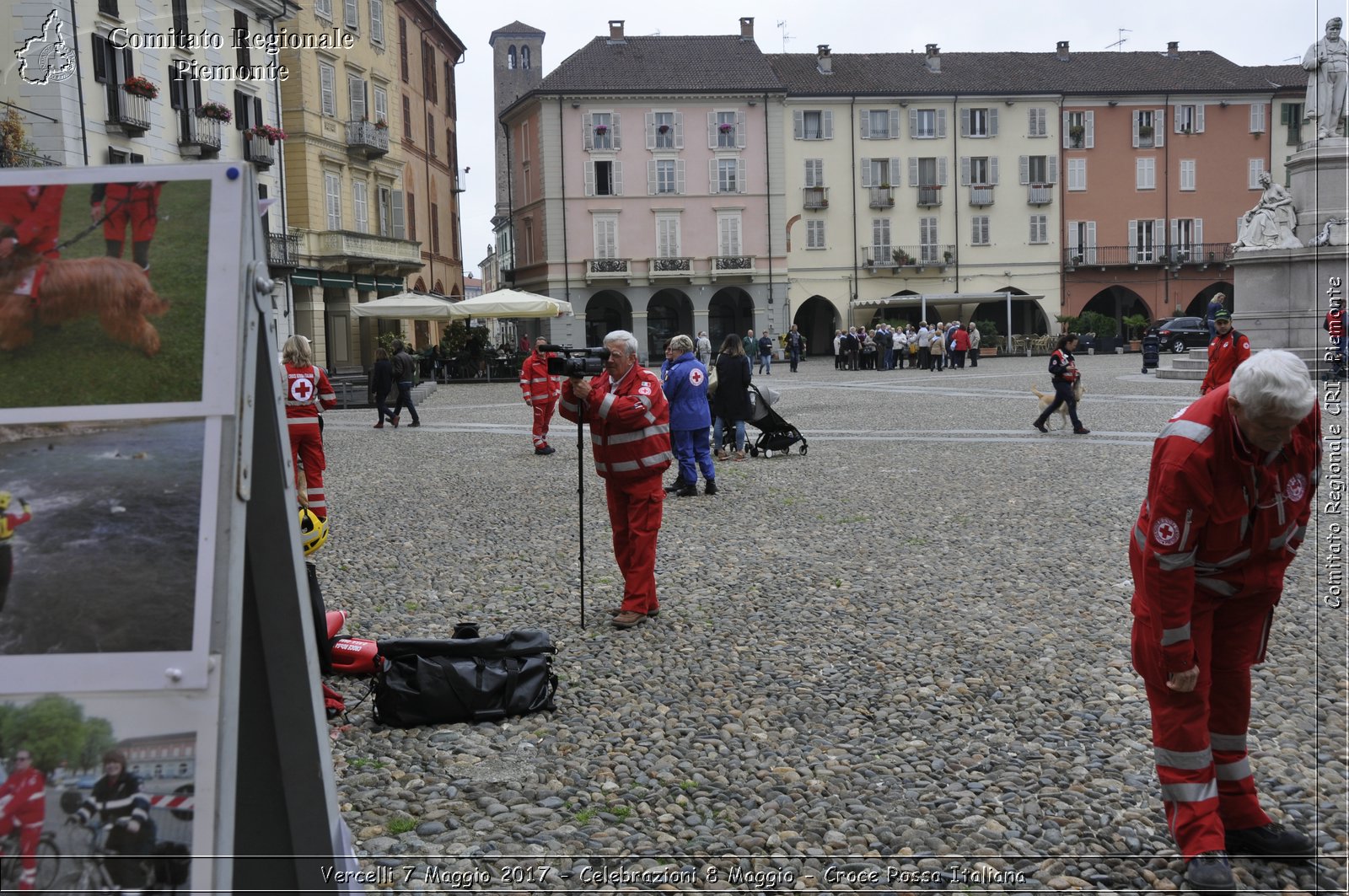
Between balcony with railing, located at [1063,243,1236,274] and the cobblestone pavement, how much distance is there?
50.8 m

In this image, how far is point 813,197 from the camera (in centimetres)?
5697

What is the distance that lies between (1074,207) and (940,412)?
137 ft

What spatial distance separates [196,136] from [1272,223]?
84.3ft

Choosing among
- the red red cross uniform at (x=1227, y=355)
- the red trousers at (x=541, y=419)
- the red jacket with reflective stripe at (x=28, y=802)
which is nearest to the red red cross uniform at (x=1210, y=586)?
the red jacket with reflective stripe at (x=28, y=802)

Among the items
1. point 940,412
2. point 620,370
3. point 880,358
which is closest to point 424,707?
point 620,370

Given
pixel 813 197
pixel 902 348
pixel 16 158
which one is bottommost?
pixel 902 348

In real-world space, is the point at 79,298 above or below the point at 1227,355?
above

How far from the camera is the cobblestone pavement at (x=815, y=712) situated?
153 inches

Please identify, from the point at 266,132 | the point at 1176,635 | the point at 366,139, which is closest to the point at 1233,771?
the point at 1176,635

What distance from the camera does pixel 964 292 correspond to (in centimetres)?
5797

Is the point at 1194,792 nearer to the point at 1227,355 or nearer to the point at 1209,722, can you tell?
the point at 1209,722

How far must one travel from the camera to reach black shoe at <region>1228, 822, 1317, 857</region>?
374 cm

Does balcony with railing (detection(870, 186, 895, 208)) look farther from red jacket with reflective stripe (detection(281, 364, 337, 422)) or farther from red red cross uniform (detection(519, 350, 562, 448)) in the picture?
red jacket with reflective stripe (detection(281, 364, 337, 422))

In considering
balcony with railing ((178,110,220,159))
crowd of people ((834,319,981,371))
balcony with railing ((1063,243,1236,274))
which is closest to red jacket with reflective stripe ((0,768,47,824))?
balcony with railing ((178,110,220,159))
